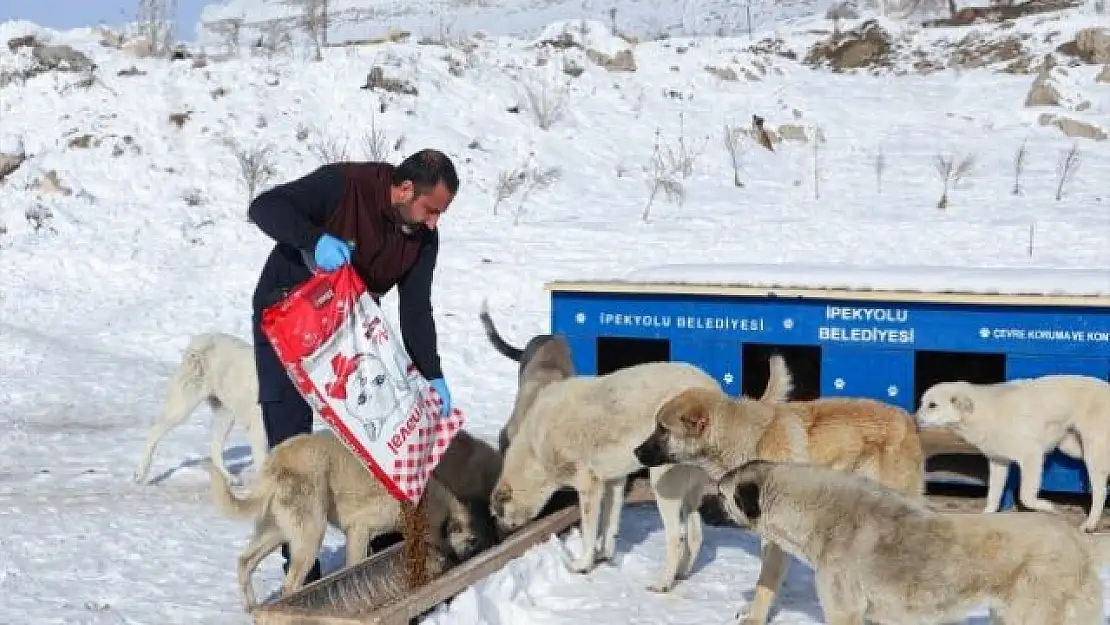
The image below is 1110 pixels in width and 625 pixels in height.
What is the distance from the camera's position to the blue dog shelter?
6922 mm

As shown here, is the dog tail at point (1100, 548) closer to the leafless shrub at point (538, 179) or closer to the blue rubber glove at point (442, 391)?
the blue rubber glove at point (442, 391)

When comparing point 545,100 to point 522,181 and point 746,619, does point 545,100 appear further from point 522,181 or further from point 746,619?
point 746,619

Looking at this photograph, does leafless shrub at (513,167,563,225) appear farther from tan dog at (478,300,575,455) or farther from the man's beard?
the man's beard

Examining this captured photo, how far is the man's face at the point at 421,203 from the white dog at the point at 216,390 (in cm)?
301

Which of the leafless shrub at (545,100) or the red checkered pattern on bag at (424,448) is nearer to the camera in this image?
the red checkered pattern on bag at (424,448)

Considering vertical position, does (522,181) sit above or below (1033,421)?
above

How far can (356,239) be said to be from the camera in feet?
16.9

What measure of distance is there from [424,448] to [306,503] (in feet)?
1.85

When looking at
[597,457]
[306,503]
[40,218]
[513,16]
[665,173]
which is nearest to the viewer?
[306,503]

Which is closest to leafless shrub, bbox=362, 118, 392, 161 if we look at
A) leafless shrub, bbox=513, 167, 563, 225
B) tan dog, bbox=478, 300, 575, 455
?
leafless shrub, bbox=513, 167, 563, 225

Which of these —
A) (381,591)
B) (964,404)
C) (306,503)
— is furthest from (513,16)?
(306,503)

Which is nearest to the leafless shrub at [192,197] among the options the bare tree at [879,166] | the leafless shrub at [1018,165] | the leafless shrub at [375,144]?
the leafless shrub at [375,144]

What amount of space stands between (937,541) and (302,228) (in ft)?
8.83

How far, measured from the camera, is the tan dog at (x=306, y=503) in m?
5.05
